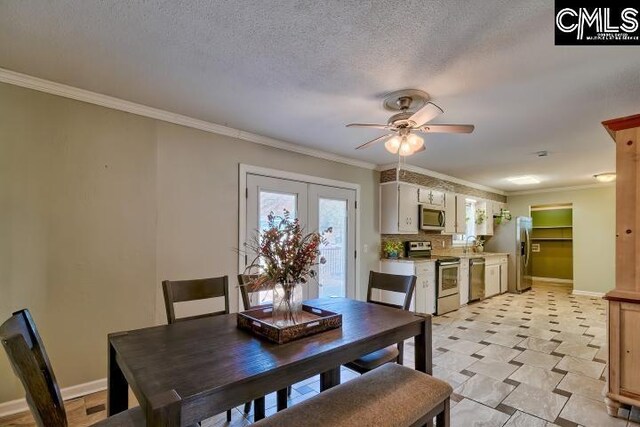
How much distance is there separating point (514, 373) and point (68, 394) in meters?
3.78

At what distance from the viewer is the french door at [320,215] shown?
3.59 meters

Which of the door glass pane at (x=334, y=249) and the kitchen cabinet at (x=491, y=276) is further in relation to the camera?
the kitchen cabinet at (x=491, y=276)

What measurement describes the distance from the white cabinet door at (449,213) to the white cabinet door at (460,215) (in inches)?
4.8

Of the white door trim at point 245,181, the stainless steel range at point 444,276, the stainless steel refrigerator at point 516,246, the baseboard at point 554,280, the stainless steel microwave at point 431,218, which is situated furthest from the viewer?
the baseboard at point 554,280

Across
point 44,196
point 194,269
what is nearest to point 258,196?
point 194,269

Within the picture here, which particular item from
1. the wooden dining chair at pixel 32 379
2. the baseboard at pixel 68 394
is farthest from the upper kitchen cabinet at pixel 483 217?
the wooden dining chair at pixel 32 379

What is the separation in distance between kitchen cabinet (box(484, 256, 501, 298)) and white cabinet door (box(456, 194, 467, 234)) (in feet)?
2.50

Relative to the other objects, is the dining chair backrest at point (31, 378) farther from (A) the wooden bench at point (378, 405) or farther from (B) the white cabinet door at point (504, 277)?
(B) the white cabinet door at point (504, 277)

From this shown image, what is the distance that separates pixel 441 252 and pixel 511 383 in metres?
3.54

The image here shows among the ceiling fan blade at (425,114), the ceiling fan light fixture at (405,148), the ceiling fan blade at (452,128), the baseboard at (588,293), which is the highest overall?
the ceiling fan blade at (425,114)

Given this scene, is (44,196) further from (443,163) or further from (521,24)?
(443,163)

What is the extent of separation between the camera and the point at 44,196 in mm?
2395

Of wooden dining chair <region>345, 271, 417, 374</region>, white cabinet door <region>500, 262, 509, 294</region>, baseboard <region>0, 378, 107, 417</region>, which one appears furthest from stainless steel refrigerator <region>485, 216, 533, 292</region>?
baseboard <region>0, 378, 107, 417</region>

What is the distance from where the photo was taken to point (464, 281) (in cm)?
568
